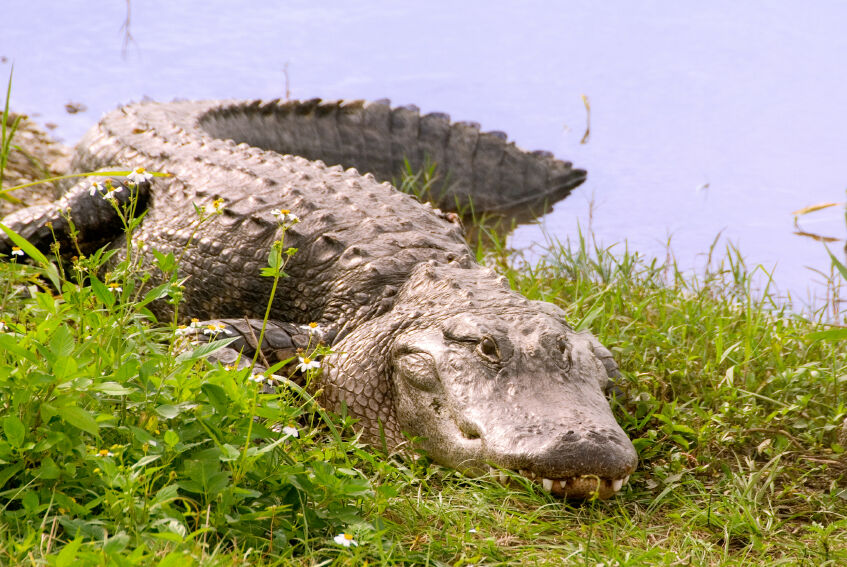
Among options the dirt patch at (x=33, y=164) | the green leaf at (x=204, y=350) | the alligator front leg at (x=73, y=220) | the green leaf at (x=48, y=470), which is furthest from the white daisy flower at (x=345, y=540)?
the dirt patch at (x=33, y=164)

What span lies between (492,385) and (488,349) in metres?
0.19

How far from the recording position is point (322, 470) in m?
2.79

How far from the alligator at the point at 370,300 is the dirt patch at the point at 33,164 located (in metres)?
0.69

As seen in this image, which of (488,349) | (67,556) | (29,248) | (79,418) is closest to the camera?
(67,556)

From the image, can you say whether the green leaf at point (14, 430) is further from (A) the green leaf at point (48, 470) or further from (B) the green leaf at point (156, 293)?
(B) the green leaf at point (156, 293)

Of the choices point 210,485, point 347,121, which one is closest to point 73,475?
point 210,485

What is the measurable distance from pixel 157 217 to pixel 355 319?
1.60 m

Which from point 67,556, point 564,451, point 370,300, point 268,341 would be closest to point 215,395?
point 67,556

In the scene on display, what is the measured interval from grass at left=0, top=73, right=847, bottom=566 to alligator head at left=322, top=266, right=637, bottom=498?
16cm

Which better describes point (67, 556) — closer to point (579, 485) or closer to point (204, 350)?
point (204, 350)

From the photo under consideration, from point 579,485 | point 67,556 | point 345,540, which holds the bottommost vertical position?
point 579,485

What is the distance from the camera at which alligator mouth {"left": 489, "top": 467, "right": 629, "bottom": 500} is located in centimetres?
322

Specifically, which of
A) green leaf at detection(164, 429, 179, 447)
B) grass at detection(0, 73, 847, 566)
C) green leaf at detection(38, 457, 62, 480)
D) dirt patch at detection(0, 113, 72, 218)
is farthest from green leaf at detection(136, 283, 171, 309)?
dirt patch at detection(0, 113, 72, 218)

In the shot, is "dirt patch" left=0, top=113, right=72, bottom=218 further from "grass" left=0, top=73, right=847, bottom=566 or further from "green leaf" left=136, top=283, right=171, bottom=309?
"green leaf" left=136, top=283, right=171, bottom=309
